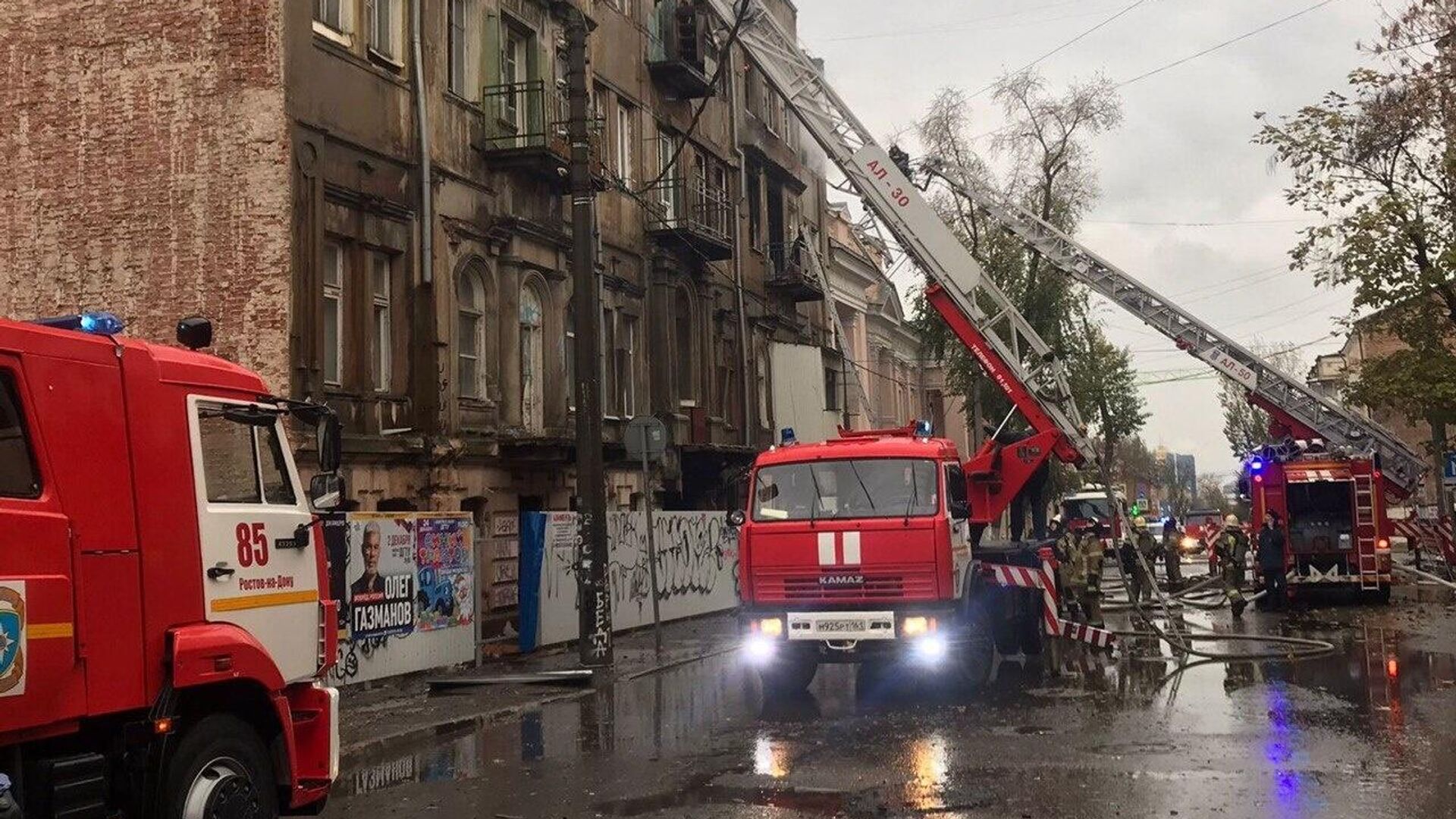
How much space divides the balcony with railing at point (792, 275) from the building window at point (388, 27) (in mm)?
16178

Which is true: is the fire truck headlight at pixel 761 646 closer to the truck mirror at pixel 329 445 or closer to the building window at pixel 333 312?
the building window at pixel 333 312

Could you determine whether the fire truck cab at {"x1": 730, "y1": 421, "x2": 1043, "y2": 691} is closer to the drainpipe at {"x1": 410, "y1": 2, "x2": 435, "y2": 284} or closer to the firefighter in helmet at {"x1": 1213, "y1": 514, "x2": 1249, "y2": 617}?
the drainpipe at {"x1": 410, "y1": 2, "x2": 435, "y2": 284}

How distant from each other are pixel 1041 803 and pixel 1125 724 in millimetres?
3375

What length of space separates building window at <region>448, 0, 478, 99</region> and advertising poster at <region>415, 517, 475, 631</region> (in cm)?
699

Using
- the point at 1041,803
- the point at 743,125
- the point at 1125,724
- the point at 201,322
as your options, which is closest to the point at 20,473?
the point at 201,322

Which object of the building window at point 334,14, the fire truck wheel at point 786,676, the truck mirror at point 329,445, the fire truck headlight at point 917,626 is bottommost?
the fire truck wheel at point 786,676

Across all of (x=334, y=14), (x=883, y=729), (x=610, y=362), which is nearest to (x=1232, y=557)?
(x=610, y=362)

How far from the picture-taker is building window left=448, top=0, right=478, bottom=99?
20.4 metres

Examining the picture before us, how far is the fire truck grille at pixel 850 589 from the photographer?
522 inches

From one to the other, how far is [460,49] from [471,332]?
421 cm

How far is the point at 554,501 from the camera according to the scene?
22562mm

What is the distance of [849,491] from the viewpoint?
45.8 feet

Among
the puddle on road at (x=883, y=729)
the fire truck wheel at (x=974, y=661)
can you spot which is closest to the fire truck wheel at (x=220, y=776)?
the puddle on road at (x=883, y=729)

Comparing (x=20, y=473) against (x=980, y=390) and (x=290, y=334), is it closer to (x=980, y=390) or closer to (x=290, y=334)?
(x=290, y=334)
